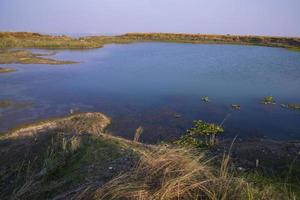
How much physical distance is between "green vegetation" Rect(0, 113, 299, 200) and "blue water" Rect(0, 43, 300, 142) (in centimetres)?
514

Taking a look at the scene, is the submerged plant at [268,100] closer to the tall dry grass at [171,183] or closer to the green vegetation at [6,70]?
the tall dry grass at [171,183]

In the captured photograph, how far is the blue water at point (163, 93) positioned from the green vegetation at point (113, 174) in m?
5.14

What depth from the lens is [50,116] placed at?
1602 centimetres

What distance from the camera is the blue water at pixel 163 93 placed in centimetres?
1432

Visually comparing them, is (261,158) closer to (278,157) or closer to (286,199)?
(278,157)

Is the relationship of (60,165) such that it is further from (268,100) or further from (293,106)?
(268,100)

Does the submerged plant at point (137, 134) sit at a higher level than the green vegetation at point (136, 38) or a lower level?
higher

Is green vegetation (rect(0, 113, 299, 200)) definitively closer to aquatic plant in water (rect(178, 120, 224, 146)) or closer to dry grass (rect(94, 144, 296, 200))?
dry grass (rect(94, 144, 296, 200))

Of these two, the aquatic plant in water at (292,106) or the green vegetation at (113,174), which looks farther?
the aquatic plant in water at (292,106)

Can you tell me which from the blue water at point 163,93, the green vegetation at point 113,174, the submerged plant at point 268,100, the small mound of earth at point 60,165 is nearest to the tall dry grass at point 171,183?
the green vegetation at point 113,174

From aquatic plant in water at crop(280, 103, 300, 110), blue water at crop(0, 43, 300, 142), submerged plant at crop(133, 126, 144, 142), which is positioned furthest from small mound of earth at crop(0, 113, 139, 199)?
aquatic plant in water at crop(280, 103, 300, 110)

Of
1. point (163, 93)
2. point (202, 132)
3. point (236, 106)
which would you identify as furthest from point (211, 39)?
point (202, 132)

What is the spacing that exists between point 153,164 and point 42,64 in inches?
1279

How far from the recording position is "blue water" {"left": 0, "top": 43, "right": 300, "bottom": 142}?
14320 mm
